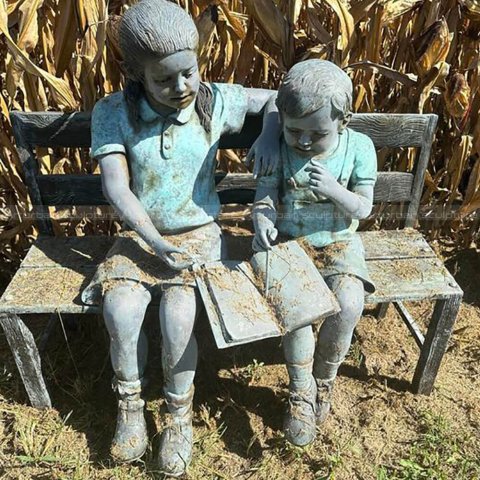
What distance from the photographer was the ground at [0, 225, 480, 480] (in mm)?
1838

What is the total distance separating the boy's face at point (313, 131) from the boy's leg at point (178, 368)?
0.52m

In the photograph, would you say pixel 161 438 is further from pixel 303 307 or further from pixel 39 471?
pixel 303 307

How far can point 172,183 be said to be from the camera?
1723 mm

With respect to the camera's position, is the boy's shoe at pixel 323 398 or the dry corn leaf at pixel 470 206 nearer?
the boy's shoe at pixel 323 398

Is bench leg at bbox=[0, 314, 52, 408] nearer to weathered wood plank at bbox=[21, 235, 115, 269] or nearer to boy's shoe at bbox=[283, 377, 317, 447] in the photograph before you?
weathered wood plank at bbox=[21, 235, 115, 269]

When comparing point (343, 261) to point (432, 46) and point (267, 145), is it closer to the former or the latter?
point (267, 145)

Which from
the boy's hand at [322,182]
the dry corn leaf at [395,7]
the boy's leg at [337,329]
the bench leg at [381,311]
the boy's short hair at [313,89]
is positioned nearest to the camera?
the boy's short hair at [313,89]

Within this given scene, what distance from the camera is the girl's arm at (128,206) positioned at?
1.65 metres

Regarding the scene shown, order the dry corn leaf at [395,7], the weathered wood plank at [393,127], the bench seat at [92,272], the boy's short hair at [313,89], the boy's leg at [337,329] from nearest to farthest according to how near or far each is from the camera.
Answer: the boy's short hair at [313,89], the boy's leg at [337,329], the bench seat at [92,272], the dry corn leaf at [395,7], the weathered wood plank at [393,127]

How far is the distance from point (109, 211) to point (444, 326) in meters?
1.34

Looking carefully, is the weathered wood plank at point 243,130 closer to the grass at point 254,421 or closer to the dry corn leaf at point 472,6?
the dry corn leaf at point 472,6

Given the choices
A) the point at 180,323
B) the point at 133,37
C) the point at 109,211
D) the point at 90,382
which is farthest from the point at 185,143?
the point at 90,382

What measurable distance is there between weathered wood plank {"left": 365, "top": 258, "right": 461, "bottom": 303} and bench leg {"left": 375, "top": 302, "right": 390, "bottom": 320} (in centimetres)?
46

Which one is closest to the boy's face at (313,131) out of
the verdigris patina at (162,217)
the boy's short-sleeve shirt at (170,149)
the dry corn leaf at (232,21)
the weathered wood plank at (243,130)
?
the verdigris patina at (162,217)
